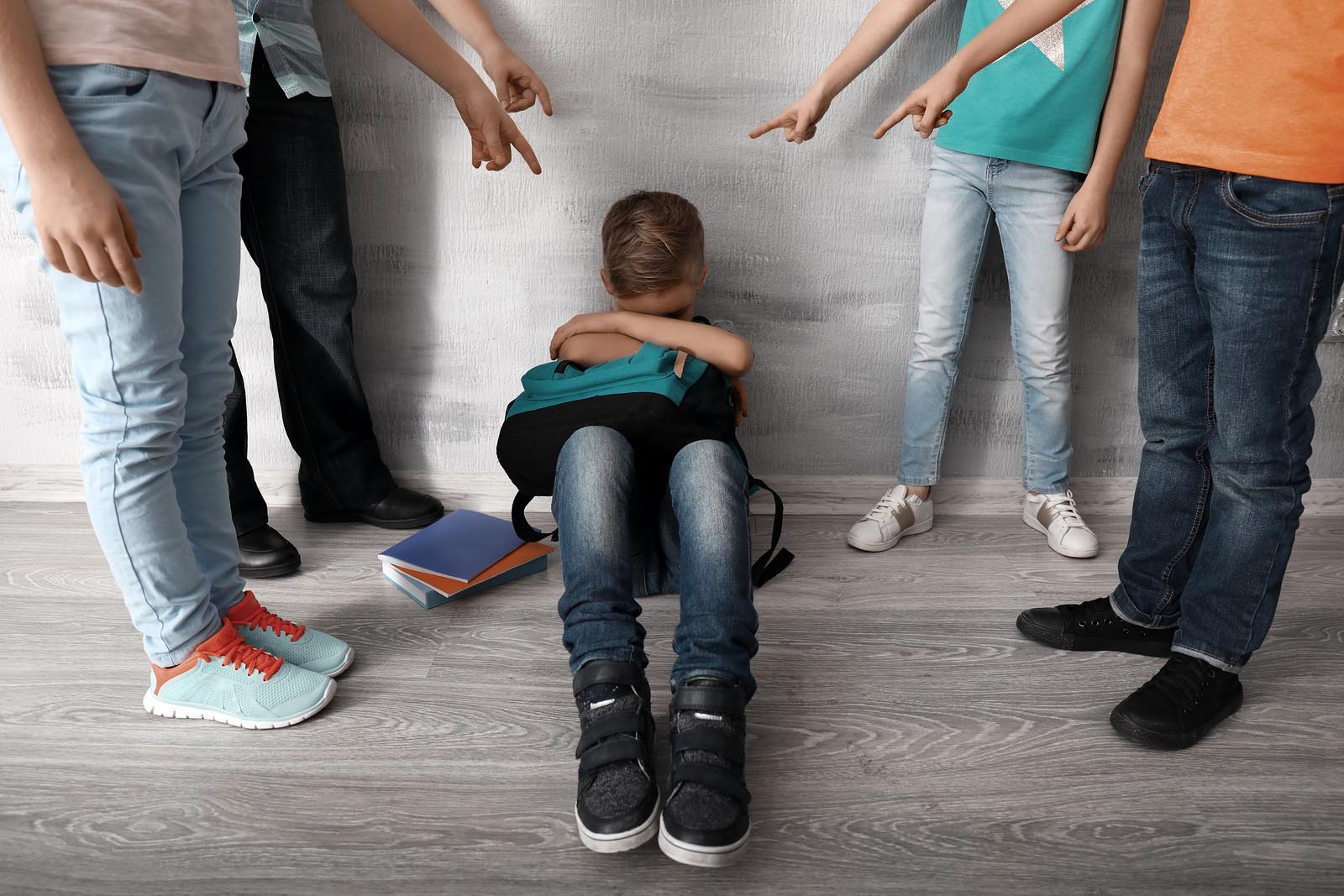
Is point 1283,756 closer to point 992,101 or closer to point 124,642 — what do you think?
point 992,101

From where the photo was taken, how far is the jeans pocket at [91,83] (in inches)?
36.2

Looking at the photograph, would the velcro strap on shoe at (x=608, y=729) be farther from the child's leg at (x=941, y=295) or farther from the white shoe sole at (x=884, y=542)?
the child's leg at (x=941, y=295)

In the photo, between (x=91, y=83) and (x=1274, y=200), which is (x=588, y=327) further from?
(x=1274, y=200)

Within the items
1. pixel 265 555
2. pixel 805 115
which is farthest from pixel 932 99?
pixel 265 555

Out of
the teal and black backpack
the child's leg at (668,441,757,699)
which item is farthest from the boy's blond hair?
the child's leg at (668,441,757,699)

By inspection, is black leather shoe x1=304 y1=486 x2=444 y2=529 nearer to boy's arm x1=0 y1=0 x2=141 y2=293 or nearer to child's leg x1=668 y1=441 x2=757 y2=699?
child's leg x1=668 y1=441 x2=757 y2=699

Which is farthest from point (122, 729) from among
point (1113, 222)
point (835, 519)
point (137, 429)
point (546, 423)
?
point (1113, 222)

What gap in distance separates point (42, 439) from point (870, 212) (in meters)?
1.67

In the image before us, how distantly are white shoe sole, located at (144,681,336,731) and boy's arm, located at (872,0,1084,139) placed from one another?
1.09 meters

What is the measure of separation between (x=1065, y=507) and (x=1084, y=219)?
0.54 m

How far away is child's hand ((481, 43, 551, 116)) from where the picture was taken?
154cm

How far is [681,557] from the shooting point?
1192mm

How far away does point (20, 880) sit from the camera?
3.11 ft

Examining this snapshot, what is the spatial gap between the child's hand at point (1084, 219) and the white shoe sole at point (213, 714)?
1.31m
